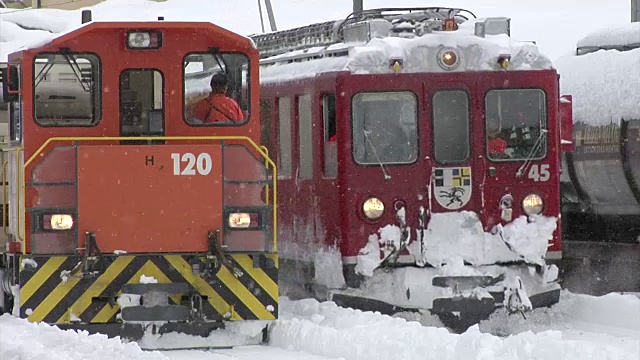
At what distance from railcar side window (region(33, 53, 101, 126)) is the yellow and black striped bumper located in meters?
1.30

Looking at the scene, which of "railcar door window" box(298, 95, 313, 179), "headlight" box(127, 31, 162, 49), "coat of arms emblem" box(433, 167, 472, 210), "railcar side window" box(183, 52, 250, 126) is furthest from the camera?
"railcar door window" box(298, 95, 313, 179)

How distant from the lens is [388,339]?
11055 millimetres

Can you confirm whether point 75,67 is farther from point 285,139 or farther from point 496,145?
point 496,145

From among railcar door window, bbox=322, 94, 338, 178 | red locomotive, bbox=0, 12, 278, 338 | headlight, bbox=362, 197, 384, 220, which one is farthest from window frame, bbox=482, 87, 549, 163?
red locomotive, bbox=0, 12, 278, 338

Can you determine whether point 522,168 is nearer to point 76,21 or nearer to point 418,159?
point 418,159

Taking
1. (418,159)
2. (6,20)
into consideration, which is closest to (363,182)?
(418,159)

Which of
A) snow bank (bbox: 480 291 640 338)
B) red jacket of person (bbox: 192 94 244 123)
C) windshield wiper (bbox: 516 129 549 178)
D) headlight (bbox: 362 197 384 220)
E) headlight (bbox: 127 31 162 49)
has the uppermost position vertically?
headlight (bbox: 127 31 162 49)

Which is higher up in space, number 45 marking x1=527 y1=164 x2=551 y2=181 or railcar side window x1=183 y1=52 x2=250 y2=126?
railcar side window x1=183 y1=52 x2=250 y2=126

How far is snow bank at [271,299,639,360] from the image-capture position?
10102 mm

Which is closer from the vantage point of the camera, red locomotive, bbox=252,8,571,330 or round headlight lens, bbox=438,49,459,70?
red locomotive, bbox=252,8,571,330

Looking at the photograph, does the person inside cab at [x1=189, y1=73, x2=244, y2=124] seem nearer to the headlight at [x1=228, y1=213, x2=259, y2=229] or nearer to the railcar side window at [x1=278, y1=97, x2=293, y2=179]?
the headlight at [x1=228, y1=213, x2=259, y2=229]

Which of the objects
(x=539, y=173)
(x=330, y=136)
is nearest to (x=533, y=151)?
(x=539, y=173)

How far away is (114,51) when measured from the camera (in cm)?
1274

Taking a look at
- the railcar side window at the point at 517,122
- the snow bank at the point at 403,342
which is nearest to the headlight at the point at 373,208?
the snow bank at the point at 403,342
